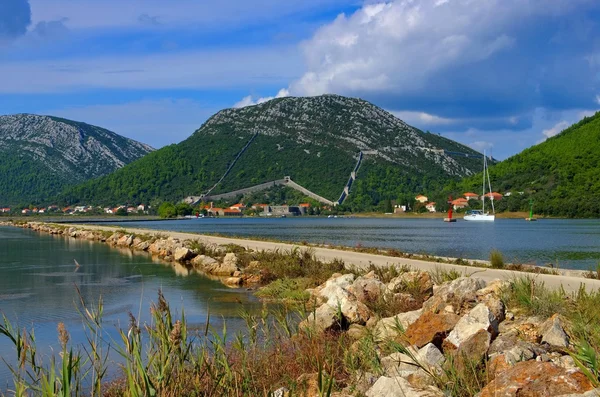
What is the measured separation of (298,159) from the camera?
137m

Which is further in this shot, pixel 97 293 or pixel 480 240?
pixel 480 240

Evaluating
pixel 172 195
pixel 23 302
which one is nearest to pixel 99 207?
pixel 172 195

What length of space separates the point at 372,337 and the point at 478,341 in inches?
46.7

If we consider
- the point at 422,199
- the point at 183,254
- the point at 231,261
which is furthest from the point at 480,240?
the point at 422,199

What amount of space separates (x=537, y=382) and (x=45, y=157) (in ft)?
589

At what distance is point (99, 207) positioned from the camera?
414 ft

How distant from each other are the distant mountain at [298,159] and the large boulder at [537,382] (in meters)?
120

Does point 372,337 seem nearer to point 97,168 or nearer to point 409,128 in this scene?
point 409,128

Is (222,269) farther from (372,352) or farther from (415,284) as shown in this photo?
(372,352)

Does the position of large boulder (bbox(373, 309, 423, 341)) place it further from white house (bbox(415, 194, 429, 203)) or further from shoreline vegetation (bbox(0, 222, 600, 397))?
white house (bbox(415, 194, 429, 203))

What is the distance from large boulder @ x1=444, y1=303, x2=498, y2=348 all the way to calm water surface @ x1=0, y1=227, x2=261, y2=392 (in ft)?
7.83

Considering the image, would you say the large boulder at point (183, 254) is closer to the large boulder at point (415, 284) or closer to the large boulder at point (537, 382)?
the large boulder at point (415, 284)

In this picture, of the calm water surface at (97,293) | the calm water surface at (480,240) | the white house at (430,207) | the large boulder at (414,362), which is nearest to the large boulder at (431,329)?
the large boulder at (414,362)

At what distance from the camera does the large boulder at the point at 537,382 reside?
4.58 meters
